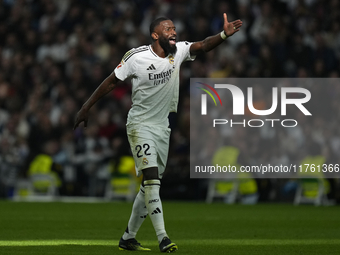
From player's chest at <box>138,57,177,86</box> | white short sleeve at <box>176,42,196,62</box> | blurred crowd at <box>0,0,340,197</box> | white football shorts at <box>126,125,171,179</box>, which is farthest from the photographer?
blurred crowd at <box>0,0,340,197</box>

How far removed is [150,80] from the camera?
704 cm

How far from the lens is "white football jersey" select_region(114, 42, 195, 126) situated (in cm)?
704

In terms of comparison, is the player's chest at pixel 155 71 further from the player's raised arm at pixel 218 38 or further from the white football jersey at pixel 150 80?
the player's raised arm at pixel 218 38

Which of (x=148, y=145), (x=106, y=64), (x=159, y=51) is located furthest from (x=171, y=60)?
(x=106, y=64)

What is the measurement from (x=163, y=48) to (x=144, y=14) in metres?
13.7

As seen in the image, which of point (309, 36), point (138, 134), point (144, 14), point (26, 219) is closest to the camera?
point (138, 134)

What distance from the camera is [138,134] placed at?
7051 millimetres

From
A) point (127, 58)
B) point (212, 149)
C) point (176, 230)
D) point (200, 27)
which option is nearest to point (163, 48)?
point (127, 58)

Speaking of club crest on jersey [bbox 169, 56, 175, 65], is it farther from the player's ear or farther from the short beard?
the player's ear

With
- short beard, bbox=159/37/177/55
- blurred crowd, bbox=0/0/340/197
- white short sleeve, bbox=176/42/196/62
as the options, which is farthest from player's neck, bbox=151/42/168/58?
blurred crowd, bbox=0/0/340/197

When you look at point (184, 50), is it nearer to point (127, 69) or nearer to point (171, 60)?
point (171, 60)

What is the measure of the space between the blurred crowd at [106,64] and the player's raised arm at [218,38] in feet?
32.2

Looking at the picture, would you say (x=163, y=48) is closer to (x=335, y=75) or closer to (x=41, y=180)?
(x=335, y=75)

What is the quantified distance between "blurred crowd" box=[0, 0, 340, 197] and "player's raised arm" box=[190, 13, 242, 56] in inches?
386
